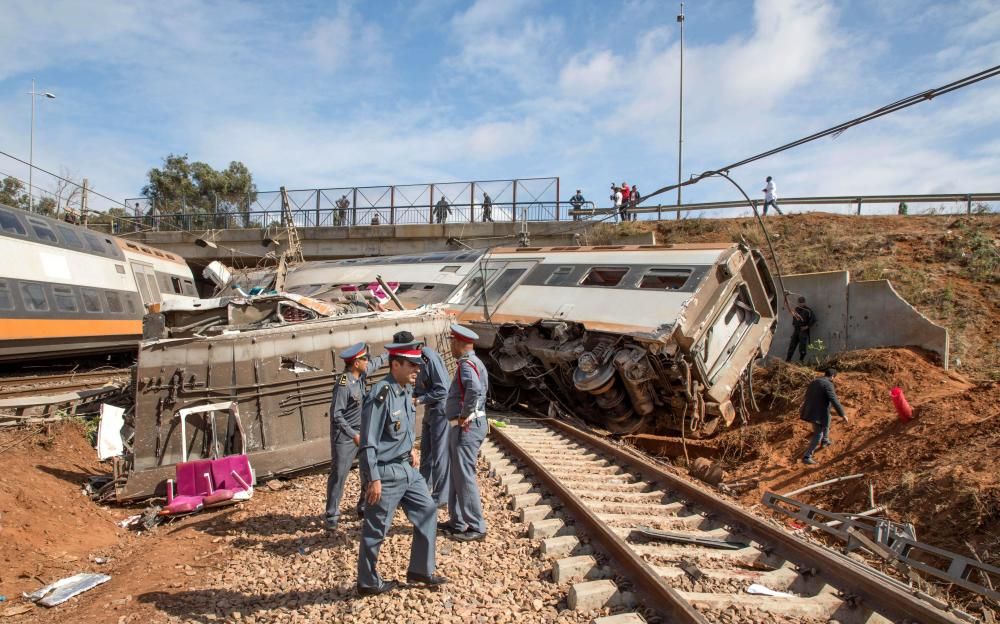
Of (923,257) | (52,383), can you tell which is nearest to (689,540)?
(52,383)

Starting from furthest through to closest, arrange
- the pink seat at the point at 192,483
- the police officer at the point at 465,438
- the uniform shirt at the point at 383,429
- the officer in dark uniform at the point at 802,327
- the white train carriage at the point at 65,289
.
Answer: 1. the officer in dark uniform at the point at 802,327
2. the white train carriage at the point at 65,289
3. the pink seat at the point at 192,483
4. the police officer at the point at 465,438
5. the uniform shirt at the point at 383,429

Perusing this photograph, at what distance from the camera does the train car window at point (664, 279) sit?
1062cm

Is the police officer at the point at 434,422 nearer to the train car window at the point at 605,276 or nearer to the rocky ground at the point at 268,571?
the rocky ground at the point at 268,571

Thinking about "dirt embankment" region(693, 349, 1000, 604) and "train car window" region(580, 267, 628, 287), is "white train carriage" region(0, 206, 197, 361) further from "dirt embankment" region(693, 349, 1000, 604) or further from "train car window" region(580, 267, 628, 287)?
"dirt embankment" region(693, 349, 1000, 604)

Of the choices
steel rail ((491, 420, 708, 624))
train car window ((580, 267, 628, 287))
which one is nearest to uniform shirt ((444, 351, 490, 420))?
steel rail ((491, 420, 708, 624))

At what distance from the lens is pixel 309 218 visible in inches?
1088

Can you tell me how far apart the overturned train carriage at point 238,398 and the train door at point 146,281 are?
10971 millimetres

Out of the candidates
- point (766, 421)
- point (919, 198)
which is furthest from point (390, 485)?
point (919, 198)

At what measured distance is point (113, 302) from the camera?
51.7ft

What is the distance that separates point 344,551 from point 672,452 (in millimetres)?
6951

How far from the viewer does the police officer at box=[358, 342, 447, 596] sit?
4137mm

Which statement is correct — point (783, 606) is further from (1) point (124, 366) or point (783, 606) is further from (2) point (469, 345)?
(1) point (124, 366)

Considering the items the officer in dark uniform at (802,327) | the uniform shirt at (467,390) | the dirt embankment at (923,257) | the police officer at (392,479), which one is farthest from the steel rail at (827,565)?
the officer in dark uniform at (802,327)

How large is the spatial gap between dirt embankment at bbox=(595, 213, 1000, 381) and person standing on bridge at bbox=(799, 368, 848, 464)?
123 inches
